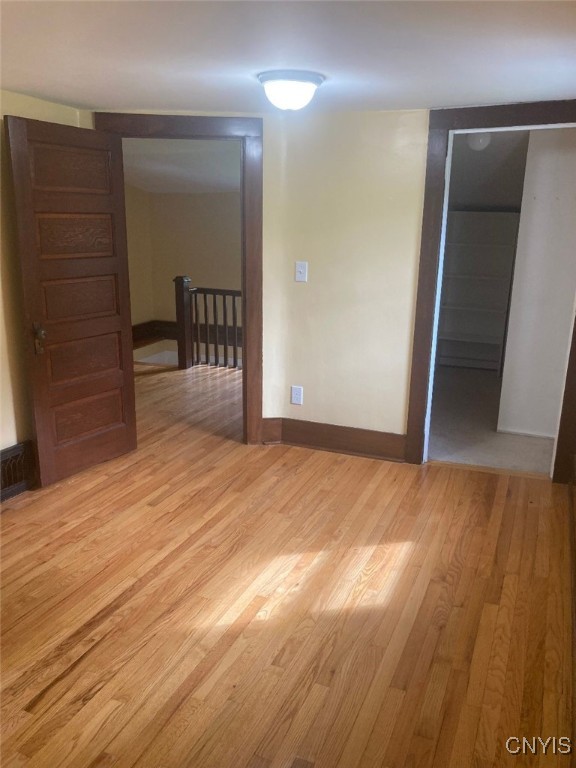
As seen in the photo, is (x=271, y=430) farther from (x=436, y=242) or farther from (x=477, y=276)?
(x=477, y=276)

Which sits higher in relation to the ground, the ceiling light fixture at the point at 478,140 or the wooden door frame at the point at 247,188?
the ceiling light fixture at the point at 478,140

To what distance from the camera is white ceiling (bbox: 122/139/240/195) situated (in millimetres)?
5750

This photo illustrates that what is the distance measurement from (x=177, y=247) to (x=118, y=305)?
425 centimetres

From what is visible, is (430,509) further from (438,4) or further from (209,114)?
(209,114)

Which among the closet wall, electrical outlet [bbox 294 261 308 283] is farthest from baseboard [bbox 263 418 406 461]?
the closet wall

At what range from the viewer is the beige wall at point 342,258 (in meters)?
3.52

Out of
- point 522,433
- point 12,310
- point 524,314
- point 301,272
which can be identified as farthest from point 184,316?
point 522,433

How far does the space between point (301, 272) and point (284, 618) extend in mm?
2243

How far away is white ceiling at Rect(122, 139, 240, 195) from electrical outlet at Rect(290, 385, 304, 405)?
262cm

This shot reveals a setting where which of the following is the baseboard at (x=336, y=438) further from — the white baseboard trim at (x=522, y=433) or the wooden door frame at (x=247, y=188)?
the white baseboard trim at (x=522, y=433)

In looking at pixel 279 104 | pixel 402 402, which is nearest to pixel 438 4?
pixel 279 104

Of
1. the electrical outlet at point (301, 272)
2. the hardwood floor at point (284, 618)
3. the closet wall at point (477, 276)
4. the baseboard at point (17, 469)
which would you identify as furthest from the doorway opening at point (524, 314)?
the baseboard at point (17, 469)

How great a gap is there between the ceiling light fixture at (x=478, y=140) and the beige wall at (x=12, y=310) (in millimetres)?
2759

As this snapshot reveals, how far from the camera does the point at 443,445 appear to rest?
4.16 meters
